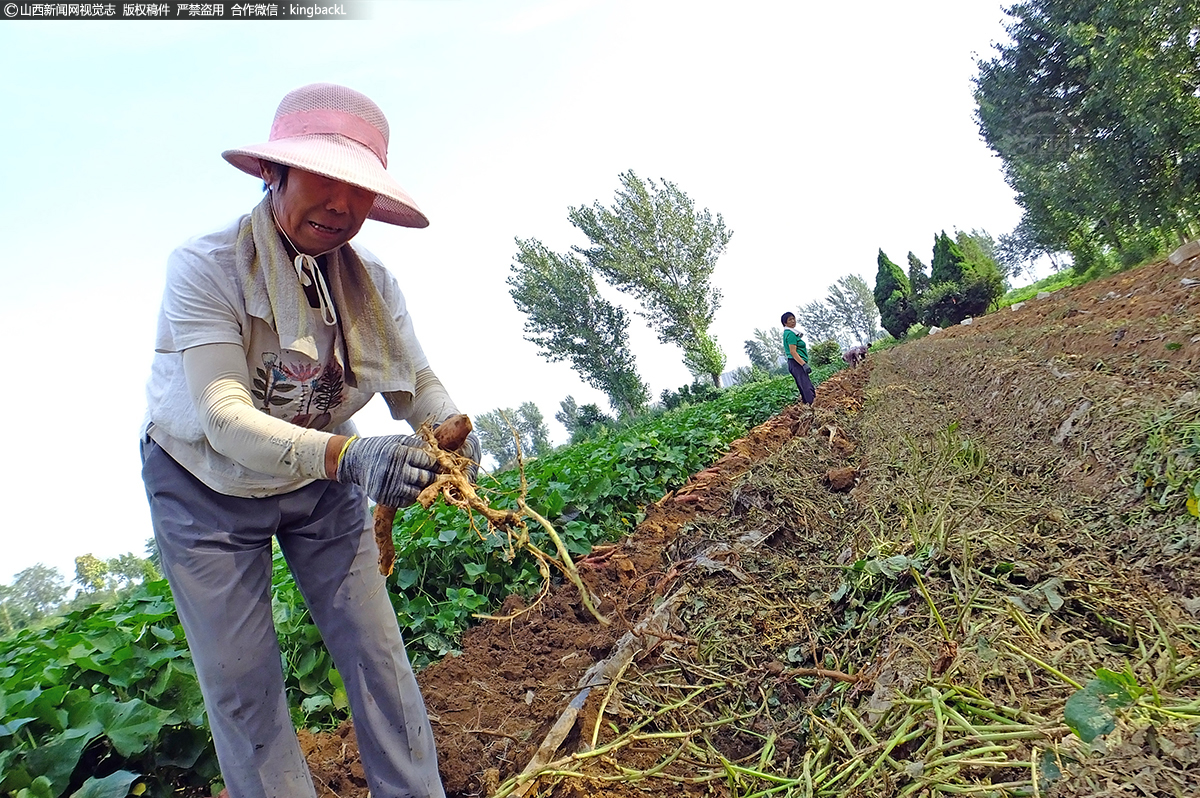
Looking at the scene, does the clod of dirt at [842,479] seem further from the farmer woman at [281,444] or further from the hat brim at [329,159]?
the hat brim at [329,159]

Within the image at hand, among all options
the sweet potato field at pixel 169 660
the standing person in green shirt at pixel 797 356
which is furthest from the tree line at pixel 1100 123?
the sweet potato field at pixel 169 660

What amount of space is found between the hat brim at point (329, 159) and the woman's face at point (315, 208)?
0.06m

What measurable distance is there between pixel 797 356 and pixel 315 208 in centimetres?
873

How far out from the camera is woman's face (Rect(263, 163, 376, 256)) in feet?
5.45

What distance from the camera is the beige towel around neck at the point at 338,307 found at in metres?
1.71

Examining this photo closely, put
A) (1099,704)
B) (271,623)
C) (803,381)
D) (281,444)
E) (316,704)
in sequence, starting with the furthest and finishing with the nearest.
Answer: (803,381)
(316,704)
(271,623)
(281,444)
(1099,704)

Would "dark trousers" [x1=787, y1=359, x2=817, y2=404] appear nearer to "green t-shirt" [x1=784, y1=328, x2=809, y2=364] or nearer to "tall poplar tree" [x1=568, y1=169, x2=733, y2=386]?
"green t-shirt" [x1=784, y1=328, x2=809, y2=364]

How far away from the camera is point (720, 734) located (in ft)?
6.55

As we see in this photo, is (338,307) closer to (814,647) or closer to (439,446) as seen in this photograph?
(439,446)

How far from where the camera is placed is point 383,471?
159 cm

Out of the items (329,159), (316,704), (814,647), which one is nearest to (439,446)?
(329,159)

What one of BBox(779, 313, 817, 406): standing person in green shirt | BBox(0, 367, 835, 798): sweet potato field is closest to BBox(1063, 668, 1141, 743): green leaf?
BBox(0, 367, 835, 798): sweet potato field

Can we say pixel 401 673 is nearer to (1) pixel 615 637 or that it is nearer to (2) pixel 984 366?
(1) pixel 615 637

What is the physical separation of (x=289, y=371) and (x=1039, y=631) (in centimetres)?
219
